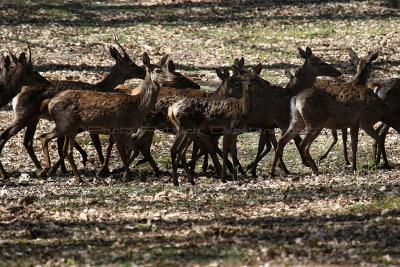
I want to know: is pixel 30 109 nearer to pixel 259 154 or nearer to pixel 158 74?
pixel 158 74

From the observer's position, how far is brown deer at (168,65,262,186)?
39.1 feet

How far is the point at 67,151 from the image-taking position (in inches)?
479

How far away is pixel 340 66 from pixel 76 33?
28.7ft

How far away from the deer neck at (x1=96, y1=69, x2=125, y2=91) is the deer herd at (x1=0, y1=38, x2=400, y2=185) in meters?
0.80

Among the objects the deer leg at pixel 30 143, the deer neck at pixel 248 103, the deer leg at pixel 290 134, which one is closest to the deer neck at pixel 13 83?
the deer leg at pixel 30 143

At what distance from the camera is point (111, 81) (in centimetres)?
1495

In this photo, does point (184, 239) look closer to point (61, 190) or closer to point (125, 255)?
point (125, 255)

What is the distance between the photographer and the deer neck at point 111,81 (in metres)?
14.8

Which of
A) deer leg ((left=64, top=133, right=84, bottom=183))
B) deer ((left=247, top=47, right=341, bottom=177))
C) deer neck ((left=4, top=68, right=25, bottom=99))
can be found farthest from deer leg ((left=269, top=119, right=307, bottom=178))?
deer neck ((left=4, top=68, right=25, bottom=99))

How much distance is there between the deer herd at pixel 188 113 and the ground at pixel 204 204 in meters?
0.44

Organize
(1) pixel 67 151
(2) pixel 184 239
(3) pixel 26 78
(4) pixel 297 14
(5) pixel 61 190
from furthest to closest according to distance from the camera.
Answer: (4) pixel 297 14, (3) pixel 26 78, (1) pixel 67 151, (5) pixel 61 190, (2) pixel 184 239

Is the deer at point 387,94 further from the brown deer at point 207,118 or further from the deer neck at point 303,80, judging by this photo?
the brown deer at point 207,118

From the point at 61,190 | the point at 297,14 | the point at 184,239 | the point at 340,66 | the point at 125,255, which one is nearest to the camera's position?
the point at 125,255

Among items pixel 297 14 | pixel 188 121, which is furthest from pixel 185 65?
pixel 188 121
